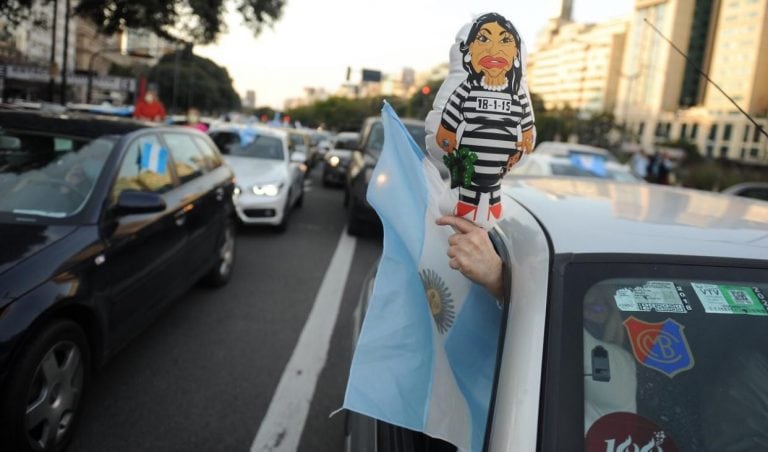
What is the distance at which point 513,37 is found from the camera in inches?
75.0

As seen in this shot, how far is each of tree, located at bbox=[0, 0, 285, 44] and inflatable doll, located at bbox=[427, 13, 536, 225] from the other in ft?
39.7

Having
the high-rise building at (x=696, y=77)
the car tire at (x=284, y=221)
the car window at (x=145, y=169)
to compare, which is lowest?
the car tire at (x=284, y=221)

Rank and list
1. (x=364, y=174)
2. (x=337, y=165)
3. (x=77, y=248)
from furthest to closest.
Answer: (x=337, y=165) < (x=364, y=174) < (x=77, y=248)

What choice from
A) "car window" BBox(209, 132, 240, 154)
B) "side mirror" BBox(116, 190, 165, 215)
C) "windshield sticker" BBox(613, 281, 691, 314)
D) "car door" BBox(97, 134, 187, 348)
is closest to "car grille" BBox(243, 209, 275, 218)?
"car window" BBox(209, 132, 240, 154)

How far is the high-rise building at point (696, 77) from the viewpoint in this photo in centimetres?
9058

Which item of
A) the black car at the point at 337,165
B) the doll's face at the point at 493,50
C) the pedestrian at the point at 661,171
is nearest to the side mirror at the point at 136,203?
the doll's face at the point at 493,50

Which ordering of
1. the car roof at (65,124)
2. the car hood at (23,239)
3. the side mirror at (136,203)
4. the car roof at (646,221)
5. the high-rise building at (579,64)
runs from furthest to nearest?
the high-rise building at (579,64), the car roof at (65,124), the side mirror at (136,203), the car hood at (23,239), the car roof at (646,221)

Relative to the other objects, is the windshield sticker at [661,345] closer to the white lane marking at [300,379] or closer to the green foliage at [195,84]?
the white lane marking at [300,379]

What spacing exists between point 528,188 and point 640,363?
1.36m

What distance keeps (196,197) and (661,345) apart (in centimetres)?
398

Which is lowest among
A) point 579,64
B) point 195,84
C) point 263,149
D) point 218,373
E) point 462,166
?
point 218,373

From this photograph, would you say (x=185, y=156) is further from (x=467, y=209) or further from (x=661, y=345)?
(x=661, y=345)

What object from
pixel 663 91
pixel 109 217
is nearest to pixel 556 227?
pixel 109 217

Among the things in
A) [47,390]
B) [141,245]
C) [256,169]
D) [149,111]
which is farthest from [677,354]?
[149,111]
